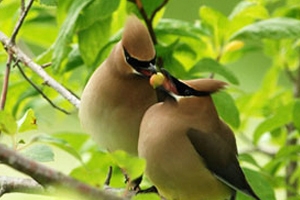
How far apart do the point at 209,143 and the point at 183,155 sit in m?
0.09

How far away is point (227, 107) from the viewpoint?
117 inches

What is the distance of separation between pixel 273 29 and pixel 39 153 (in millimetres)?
1196

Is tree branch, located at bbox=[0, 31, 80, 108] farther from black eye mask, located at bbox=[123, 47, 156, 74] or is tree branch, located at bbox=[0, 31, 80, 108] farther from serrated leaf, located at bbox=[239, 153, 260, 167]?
serrated leaf, located at bbox=[239, 153, 260, 167]

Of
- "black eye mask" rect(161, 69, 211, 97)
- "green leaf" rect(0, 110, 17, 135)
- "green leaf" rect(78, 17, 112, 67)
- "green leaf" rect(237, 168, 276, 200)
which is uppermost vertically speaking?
"green leaf" rect(0, 110, 17, 135)

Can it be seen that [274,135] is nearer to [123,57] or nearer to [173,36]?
[173,36]

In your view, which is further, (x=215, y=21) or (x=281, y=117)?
(x=215, y=21)

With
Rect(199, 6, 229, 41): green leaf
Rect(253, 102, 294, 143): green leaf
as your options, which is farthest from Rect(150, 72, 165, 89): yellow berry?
Rect(199, 6, 229, 41): green leaf

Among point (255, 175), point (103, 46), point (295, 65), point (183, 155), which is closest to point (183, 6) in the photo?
point (295, 65)

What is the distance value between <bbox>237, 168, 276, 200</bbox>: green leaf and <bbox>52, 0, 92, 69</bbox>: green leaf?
706mm

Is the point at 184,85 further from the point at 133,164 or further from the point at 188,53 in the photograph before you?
the point at 188,53

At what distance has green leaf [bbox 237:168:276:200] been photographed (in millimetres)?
2621

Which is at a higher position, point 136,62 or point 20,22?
point 20,22

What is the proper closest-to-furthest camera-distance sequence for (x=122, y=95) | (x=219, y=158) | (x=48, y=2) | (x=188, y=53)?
(x=219, y=158) < (x=122, y=95) < (x=48, y=2) < (x=188, y=53)

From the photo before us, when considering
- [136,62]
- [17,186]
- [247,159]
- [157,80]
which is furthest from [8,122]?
[247,159]
